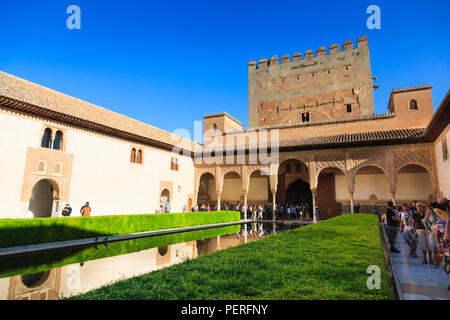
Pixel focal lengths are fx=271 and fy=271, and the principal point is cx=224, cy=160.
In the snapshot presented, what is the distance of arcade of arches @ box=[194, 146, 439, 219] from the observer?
570 inches

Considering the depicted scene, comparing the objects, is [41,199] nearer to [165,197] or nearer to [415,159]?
[165,197]

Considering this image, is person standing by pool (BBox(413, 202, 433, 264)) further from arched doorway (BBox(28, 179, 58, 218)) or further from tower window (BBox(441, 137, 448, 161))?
arched doorway (BBox(28, 179, 58, 218))

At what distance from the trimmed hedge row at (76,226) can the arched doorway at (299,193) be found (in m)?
9.30

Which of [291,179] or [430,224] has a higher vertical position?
[291,179]

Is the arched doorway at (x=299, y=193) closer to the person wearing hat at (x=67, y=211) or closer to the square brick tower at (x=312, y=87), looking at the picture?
the square brick tower at (x=312, y=87)

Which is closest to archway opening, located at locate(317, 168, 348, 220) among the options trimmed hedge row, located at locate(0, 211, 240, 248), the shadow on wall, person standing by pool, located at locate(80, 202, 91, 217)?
trimmed hedge row, located at locate(0, 211, 240, 248)

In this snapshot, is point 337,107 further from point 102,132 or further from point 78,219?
point 78,219

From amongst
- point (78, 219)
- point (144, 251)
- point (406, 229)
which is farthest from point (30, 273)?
point (406, 229)

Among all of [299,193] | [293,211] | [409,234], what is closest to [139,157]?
[293,211]

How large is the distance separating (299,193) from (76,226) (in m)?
15.6

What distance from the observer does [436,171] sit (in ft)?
43.5

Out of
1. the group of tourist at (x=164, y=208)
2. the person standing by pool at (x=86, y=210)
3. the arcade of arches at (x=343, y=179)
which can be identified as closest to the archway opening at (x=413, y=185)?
the arcade of arches at (x=343, y=179)

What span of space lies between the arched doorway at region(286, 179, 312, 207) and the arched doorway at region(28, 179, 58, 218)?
48.8 feet

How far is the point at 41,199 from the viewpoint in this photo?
1355cm
